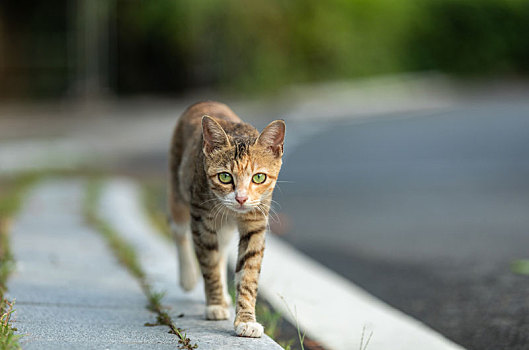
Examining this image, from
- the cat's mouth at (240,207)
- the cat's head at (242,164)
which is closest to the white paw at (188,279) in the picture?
the cat's head at (242,164)

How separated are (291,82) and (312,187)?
1590 cm

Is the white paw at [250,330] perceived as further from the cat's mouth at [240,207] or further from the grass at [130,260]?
the cat's mouth at [240,207]

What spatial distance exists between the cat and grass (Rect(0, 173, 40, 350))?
1126 millimetres

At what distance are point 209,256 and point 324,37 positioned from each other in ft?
75.6

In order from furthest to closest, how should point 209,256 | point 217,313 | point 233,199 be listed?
point 209,256
point 217,313
point 233,199

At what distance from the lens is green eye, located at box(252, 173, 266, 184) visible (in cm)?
428

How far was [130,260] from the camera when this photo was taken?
5898 millimetres

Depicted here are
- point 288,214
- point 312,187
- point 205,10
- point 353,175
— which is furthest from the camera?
point 205,10

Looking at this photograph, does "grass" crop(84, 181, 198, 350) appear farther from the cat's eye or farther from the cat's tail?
the cat's eye

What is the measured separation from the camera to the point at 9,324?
3.92m

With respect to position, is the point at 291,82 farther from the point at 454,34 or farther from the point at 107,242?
the point at 107,242

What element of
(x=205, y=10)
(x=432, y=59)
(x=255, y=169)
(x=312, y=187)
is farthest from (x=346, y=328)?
(x=432, y=59)

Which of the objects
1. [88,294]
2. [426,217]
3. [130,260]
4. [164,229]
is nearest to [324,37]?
[426,217]

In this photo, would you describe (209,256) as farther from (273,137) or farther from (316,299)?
(316,299)
